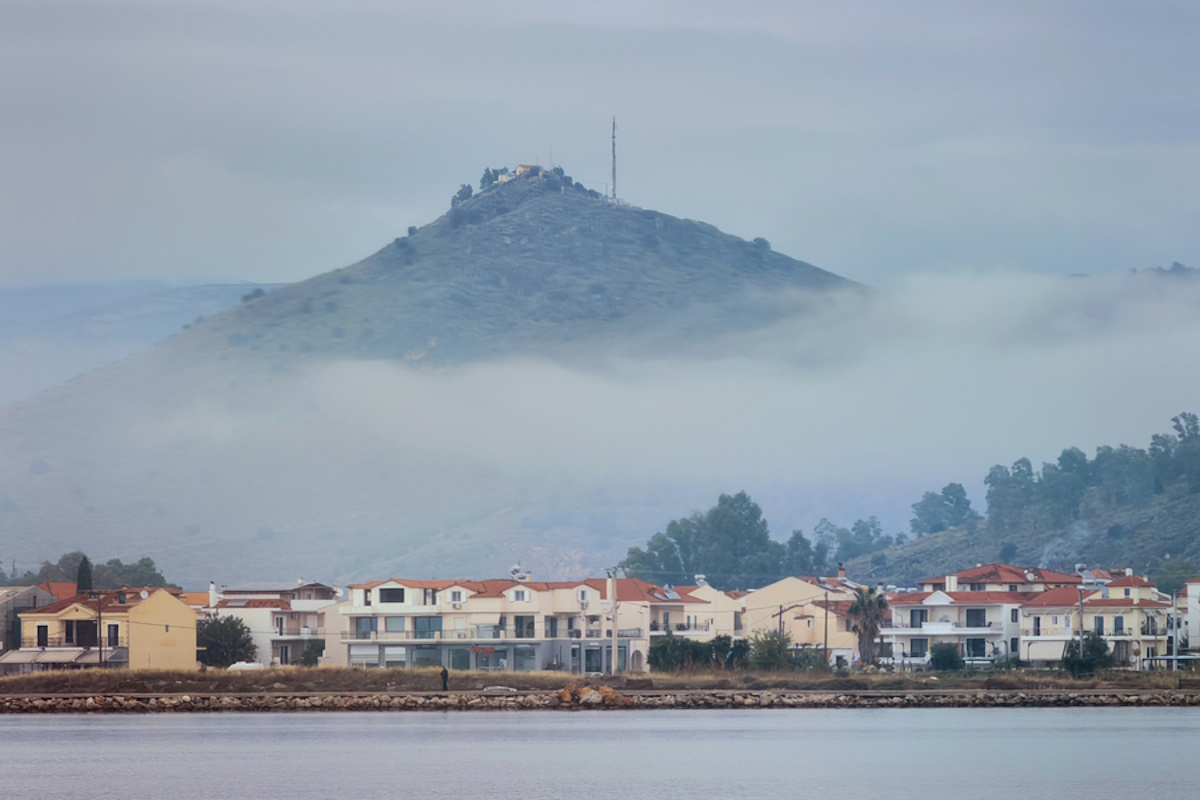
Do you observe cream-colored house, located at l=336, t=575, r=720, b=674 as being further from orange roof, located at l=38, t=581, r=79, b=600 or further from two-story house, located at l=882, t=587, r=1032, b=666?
orange roof, located at l=38, t=581, r=79, b=600

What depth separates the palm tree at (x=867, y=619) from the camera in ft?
368

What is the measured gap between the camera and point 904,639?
4774 inches

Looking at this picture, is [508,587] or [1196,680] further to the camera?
[508,587]

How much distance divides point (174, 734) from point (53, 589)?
5566cm

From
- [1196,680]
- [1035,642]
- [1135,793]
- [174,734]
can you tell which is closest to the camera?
[1135,793]

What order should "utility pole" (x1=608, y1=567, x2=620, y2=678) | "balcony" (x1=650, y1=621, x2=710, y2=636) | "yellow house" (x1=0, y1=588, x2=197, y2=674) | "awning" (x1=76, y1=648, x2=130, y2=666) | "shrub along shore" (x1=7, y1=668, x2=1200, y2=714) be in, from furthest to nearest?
"balcony" (x1=650, y1=621, x2=710, y2=636) → "awning" (x1=76, y1=648, x2=130, y2=666) → "yellow house" (x1=0, y1=588, x2=197, y2=674) → "utility pole" (x1=608, y1=567, x2=620, y2=678) → "shrub along shore" (x1=7, y1=668, x2=1200, y2=714)

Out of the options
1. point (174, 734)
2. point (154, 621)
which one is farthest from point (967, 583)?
point (174, 734)

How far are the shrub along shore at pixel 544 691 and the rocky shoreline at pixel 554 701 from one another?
0.07m

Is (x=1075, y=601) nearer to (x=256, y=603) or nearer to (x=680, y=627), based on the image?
(x=680, y=627)

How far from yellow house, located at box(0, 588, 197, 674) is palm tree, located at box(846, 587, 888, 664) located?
3738cm

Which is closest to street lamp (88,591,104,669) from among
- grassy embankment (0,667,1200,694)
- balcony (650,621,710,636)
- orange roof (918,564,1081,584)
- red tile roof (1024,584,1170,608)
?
grassy embankment (0,667,1200,694)

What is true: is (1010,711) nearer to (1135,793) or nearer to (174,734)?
(1135,793)

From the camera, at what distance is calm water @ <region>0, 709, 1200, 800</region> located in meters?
60.9

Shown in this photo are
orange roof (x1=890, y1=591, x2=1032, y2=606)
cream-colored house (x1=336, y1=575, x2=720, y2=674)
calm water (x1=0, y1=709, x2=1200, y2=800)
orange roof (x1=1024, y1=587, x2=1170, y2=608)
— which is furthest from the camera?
orange roof (x1=890, y1=591, x2=1032, y2=606)
